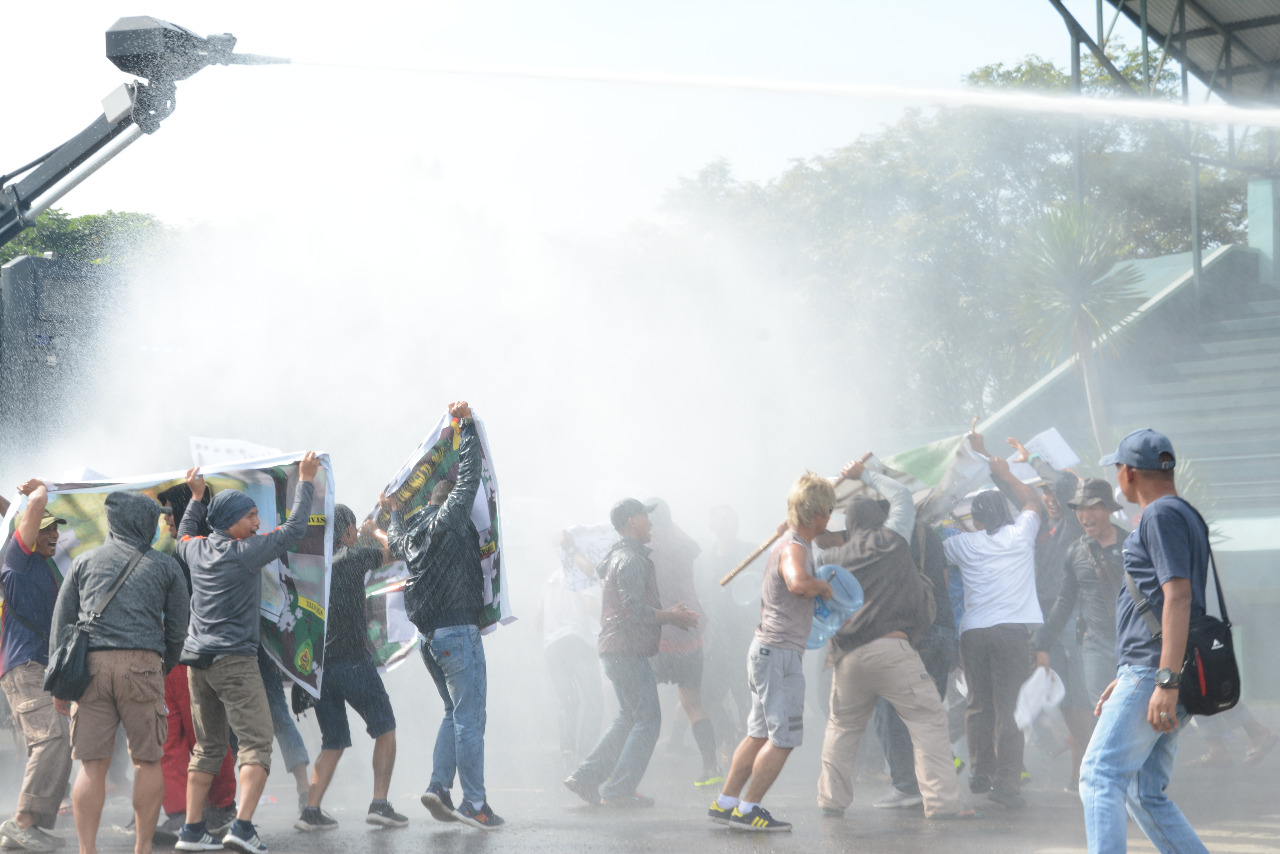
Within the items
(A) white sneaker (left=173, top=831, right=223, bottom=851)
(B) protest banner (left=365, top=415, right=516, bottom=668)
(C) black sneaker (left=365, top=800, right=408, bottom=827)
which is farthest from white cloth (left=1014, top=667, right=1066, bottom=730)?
(A) white sneaker (left=173, top=831, right=223, bottom=851)

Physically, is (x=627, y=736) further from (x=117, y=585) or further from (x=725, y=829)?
(x=117, y=585)

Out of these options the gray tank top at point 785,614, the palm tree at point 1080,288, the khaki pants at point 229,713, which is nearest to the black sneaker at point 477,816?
the khaki pants at point 229,713

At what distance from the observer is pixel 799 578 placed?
5430mm

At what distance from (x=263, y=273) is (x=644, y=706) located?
30.1 feet

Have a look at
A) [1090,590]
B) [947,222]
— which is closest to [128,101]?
[1090,590]

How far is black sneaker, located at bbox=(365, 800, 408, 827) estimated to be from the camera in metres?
5.83

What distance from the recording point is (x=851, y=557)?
612cm

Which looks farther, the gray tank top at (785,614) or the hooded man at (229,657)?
the gray tank top at (785,614)

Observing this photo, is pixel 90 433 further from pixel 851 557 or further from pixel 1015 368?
pixel 1015 368

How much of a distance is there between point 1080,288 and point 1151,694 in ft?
44.1

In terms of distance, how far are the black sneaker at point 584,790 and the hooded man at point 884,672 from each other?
122cm

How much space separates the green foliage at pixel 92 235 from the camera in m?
27.3

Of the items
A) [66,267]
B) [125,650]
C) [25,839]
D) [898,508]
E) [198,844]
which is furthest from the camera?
[66,267]

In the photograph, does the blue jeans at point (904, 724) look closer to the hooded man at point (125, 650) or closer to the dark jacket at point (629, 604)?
the dark jacket at point (629, 604)
